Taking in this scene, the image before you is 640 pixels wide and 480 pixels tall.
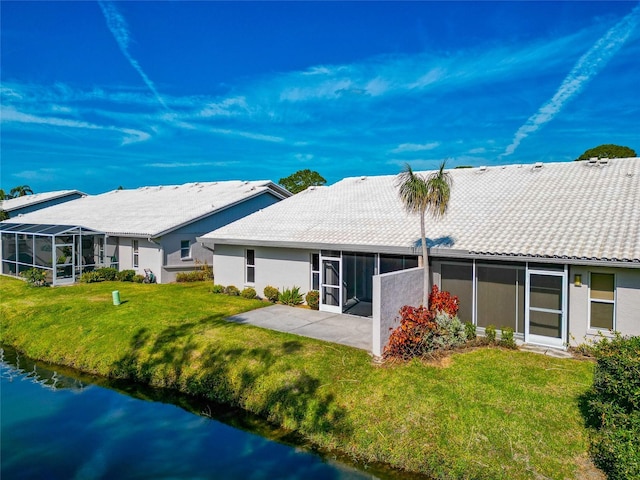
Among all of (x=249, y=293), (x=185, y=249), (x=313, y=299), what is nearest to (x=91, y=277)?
(x=185, y=249)

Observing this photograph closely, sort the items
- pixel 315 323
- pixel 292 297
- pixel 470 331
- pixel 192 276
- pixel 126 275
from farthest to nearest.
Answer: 1. pixel 126 275
2. pixel 192 276
3. pixel 292 297
4. pixel 315 323
5. pixel 470 331

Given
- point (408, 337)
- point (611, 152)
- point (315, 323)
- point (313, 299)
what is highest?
point (611, 152)

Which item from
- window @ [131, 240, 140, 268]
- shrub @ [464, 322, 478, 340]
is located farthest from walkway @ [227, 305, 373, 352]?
window @ [131, 240, 140, 268]

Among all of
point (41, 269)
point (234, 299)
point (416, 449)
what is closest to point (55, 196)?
point (41, 269)

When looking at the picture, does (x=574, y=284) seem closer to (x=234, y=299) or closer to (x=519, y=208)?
(x=519, y=208)

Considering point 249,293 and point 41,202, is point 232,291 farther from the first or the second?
point 41,202

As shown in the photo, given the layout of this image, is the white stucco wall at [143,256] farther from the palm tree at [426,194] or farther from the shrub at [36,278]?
the palm tree at [426,194]

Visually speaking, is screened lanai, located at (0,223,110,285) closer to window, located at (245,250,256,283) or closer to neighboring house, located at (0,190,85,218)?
window, located at (245,250,256,283)

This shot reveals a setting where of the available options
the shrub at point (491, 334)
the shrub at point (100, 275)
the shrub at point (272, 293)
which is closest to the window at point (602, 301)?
the shrub at point (491, 334)
